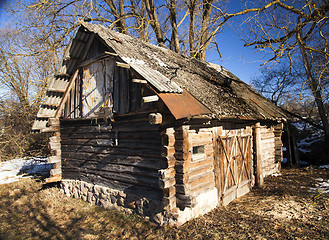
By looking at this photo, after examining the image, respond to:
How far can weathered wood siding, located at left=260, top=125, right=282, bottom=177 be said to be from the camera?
9828 millimetres

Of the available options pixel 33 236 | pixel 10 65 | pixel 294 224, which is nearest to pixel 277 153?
pixel 294 224

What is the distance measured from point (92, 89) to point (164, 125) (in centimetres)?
347

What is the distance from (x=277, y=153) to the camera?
36.4ft

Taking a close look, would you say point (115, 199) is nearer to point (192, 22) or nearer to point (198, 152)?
point (198, 152)

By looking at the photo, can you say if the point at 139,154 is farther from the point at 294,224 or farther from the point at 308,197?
the point at 308,197

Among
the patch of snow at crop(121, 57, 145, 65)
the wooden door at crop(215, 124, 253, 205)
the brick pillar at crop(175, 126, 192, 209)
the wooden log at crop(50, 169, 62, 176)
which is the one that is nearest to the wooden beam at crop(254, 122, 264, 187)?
the wooden door at crop(215, 124, 253, 205)

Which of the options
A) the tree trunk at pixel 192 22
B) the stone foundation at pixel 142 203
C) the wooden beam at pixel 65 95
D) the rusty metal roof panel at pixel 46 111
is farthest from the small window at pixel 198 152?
the tree trunk at pixel 192 22

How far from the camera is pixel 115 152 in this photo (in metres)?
6.92

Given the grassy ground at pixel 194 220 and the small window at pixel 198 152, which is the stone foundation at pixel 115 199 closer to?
the grassy ground at pixel 194 220

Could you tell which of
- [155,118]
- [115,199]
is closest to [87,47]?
[155,118]

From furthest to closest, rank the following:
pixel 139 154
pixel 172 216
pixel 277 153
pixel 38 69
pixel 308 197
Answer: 1. pixel 38 69
2. pixel 277 153
3. pixel 308 197
4. pixel 139 154
5. pixel 172 216

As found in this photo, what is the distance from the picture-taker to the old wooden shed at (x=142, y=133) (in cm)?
538

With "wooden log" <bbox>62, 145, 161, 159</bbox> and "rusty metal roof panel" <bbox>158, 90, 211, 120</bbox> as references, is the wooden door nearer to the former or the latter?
"rusty metal roof panel" <bbox>158, 90, 211, 120</bbox>

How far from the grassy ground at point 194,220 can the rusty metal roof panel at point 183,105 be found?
8.81 feet
